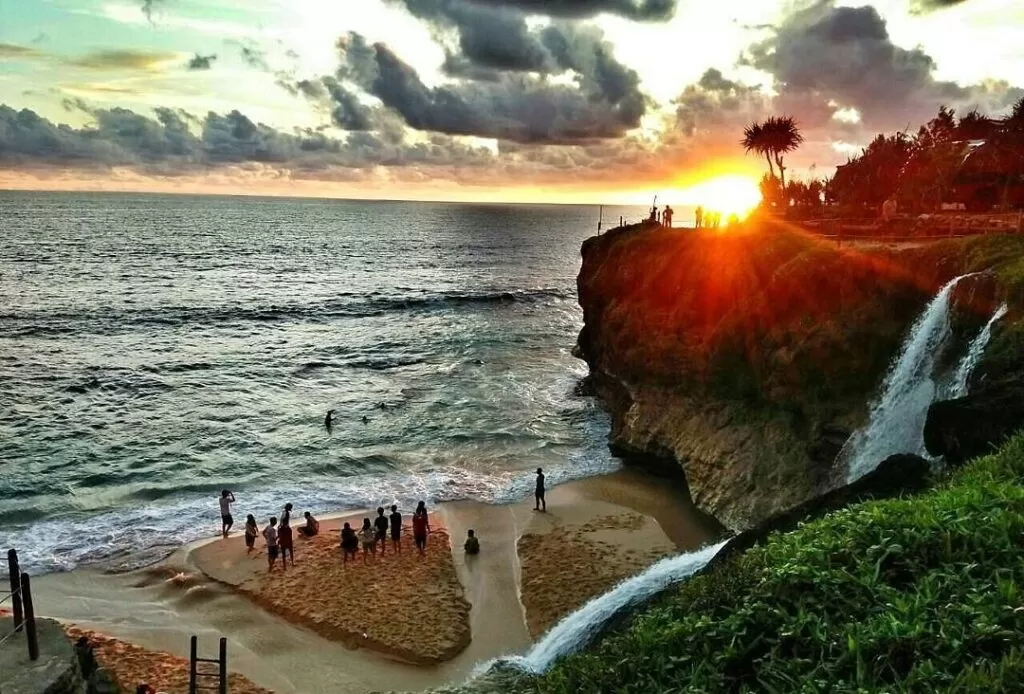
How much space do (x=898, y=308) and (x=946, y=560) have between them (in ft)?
49.4

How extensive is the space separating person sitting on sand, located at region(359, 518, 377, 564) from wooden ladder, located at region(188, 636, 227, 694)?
20.4 ft

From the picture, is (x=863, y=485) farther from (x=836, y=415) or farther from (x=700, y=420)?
(x=700, y=420)

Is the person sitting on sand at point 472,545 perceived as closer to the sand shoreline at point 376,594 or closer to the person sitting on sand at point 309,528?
the sand shoreline at point 376,594

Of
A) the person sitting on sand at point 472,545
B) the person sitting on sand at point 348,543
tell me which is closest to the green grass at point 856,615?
the person sitting on sand at point 472,545

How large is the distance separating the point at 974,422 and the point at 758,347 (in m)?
12.6

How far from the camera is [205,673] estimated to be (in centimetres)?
1730

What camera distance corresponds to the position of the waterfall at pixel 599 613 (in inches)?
506

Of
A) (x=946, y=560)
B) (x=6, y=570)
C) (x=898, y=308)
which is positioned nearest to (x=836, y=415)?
(x=898, y=308)

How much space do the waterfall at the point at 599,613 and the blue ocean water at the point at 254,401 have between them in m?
13.5

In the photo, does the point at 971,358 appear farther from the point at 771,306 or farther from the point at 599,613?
the point at 599,613

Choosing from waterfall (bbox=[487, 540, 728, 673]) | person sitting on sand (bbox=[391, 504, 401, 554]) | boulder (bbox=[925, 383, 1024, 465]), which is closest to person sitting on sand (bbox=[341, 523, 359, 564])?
person sitting on sand (bbox=[391, 504, 401, 554])

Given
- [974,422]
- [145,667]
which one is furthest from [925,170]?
[145,667]

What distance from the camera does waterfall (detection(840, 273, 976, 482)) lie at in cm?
1764

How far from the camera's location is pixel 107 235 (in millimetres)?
154375
